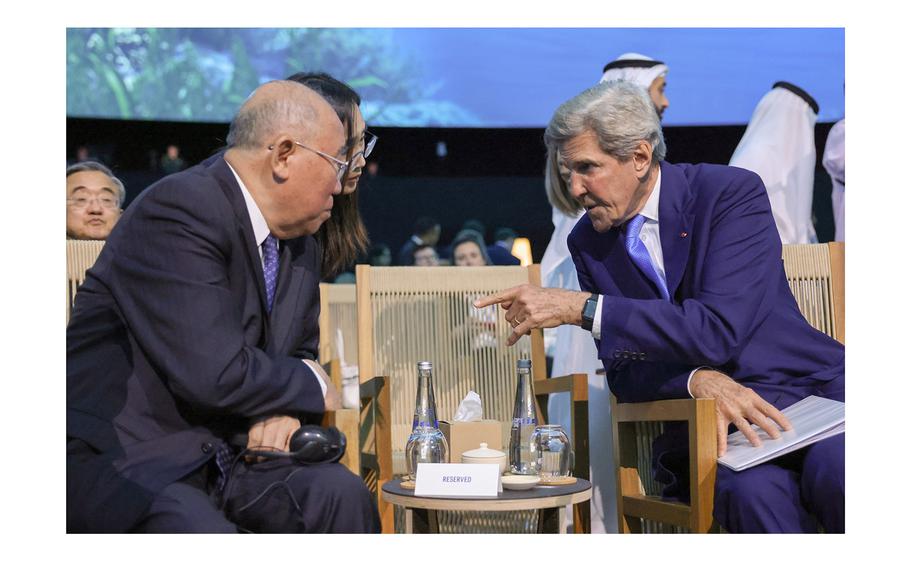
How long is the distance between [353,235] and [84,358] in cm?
88

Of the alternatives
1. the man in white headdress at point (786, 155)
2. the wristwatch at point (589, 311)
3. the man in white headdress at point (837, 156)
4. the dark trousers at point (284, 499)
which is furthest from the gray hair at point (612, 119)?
the man in white headdress at point (837, 156)

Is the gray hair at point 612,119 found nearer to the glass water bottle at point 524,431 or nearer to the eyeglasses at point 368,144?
the eyeglasses at point 368,144

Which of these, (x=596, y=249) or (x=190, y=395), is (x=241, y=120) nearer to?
(x=190, y=395)

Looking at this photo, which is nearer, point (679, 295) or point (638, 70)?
point (679, 295)

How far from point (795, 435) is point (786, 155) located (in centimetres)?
288

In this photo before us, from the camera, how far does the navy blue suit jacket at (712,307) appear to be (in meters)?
2.20

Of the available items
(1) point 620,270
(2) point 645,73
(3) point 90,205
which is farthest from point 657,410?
(2) point 645,73

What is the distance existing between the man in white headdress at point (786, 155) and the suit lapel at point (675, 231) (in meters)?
2.23

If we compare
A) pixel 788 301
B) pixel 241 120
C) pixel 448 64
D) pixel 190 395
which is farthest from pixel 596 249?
pixel 448 64

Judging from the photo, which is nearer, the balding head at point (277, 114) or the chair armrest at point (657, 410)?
the balding head at point (277, 114)

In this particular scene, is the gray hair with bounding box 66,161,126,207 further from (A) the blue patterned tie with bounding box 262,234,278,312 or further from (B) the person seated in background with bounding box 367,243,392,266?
(B) the person seated in background with bounding box 367,243,392,266

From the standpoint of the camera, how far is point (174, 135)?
342 inches

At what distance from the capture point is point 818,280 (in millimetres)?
3004

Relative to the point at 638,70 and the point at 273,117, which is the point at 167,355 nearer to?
the point at 273,117
